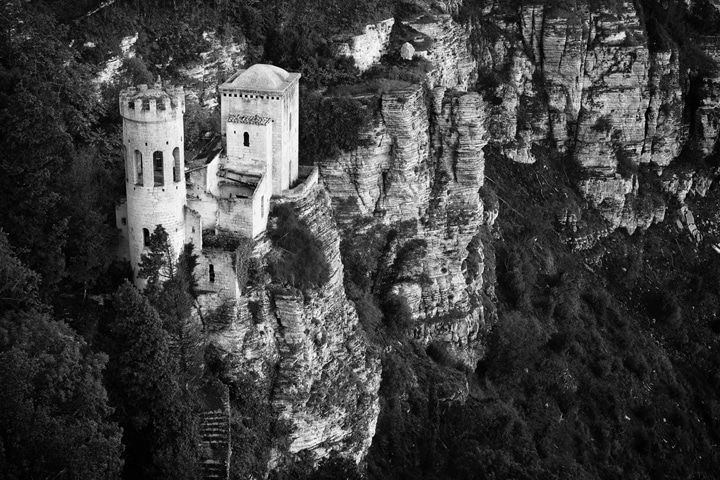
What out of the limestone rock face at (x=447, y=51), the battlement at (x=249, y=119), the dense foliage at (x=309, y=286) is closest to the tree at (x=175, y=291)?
the dense foliage at (x=309, y=286)

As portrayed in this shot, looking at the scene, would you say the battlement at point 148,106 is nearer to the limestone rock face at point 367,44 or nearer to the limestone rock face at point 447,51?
the limestone rock face at point 367,44

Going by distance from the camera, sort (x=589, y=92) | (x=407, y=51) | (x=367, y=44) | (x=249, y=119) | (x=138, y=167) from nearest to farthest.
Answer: (x=138, y=167)
(x=249, y=119)
(x=367, y=44)
(x=407, y=51)
(x=589, y=92)

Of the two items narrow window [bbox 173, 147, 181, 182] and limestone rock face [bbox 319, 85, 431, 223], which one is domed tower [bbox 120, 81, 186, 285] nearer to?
narrow window [bbox 173, 147, 181, 182]

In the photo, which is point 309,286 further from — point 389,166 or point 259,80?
point 389,166

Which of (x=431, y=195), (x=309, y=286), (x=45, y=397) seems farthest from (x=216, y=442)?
(x=431, y=195)

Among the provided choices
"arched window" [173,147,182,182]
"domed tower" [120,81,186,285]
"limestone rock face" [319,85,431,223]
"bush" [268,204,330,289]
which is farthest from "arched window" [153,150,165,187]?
"limestone rock face" [319,85,431,223]

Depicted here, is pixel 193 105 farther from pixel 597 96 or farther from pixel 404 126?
pixel 597 96
